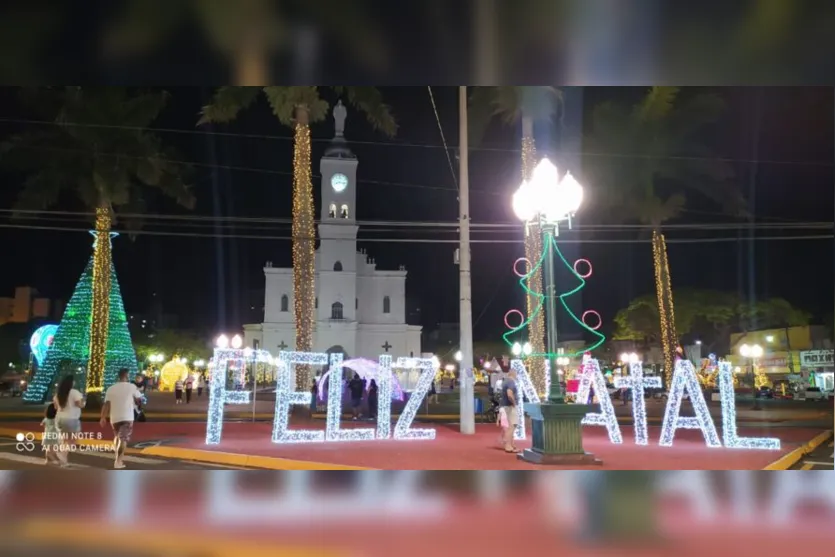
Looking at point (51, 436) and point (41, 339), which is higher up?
point (41, 339)

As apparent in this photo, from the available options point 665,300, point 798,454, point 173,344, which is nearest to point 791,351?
point 665,300

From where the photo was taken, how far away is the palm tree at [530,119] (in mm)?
15820

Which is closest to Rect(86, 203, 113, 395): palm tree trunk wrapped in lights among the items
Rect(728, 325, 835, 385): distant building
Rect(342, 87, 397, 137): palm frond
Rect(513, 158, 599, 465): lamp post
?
Rect(342, 87, 397, 137): palm frond

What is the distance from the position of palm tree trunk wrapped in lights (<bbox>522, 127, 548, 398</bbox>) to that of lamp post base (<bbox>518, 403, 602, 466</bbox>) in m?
6.36

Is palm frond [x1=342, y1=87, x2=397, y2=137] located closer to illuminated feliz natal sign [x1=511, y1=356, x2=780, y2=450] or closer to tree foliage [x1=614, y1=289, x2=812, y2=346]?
illuminated feliz natal sign [x1=511, y1=356, x2=780, y2=450]

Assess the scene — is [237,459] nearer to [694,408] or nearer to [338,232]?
[694,408]

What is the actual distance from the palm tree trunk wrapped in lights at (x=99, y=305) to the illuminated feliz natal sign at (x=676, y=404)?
13016 mm

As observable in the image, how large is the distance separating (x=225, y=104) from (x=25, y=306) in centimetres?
3612

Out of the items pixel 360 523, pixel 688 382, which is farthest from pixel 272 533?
pixel 688 382

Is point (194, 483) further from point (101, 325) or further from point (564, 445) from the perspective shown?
point (101, 325)

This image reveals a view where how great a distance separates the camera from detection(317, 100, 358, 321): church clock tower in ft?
167

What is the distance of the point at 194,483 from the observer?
321 inches

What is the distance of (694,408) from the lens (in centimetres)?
1123

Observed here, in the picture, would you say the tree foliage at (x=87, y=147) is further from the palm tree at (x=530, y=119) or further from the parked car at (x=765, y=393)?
the parked car at (x=765, y=393)
